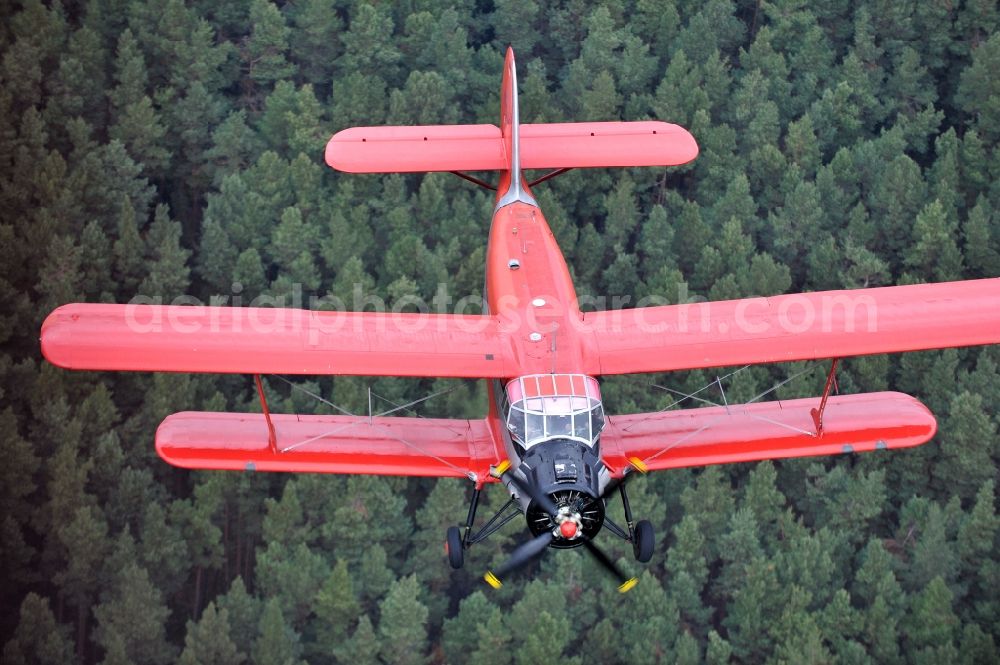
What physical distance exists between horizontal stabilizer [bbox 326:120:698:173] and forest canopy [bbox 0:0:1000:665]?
806cm

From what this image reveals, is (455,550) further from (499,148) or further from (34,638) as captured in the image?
(34,638)

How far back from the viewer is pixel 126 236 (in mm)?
45375

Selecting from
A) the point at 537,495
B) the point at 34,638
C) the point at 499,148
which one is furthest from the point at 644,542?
the point at 34,638

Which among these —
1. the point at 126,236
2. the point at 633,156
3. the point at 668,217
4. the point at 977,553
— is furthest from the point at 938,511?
the point at 126,236

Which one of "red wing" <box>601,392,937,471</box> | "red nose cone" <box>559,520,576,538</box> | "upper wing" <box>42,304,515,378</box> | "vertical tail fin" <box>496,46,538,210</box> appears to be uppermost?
"vertical tail fin" <box>496,46,538,210</box>

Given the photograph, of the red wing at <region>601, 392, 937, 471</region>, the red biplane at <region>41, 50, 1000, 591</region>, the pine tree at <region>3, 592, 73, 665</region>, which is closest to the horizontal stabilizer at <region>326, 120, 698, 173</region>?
the red biplane at <region>41, 50, 1000, 591</region>

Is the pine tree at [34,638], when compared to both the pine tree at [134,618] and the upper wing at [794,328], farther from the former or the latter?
the upper wing at [794,328]

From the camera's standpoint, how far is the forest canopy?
4306cm

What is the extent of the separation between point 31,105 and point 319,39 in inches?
375

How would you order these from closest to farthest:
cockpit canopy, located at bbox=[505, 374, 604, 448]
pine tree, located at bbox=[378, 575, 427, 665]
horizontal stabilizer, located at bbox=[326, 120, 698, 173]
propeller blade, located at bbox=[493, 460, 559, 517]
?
propeller blade, located at bbox=[493, 460, 559, 517]
cockpit canopy, located at bbox=[505, 374, 604, 448]
horizontal stabilizer, located at bbox=[326, 120, 698, 173]
pine tree, located at bbox=[378, 575, 427, 665]

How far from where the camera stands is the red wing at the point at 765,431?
94.1 ft

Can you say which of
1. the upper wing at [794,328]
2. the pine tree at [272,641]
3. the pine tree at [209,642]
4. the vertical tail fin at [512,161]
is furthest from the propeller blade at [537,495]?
the pine tree at [209,642]

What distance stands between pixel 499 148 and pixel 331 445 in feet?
29.1

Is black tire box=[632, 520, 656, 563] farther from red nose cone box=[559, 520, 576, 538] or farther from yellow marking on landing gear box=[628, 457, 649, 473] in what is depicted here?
red nose cone box=[559, 520, 576, 538]
